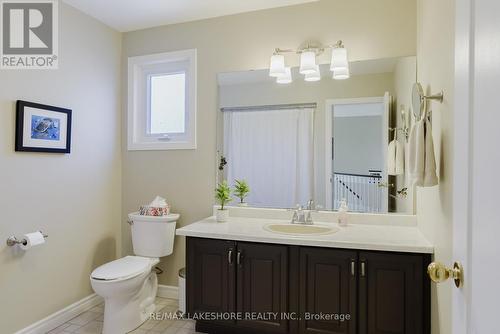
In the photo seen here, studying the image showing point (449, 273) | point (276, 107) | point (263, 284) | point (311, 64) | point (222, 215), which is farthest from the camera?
point (276, 107)

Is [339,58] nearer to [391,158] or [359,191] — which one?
[391,158]

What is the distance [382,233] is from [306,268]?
0.57 m

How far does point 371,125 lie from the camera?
2.34 meters

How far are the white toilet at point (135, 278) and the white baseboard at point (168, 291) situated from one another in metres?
0.18

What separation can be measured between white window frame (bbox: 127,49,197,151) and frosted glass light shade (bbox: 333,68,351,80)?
121cm

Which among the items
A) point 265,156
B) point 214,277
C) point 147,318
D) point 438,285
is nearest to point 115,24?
point 265,156

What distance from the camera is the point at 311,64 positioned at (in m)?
2.34

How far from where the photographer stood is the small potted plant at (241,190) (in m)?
2.62

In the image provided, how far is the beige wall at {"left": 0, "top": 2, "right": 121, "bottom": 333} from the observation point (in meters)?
2.08

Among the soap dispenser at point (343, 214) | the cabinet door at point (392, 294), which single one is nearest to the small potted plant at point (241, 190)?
the soap dispenser at point (343, 214)

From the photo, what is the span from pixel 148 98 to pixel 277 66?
1.37 metres

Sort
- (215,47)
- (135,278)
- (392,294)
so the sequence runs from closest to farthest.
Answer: (392,294), (135,278), (215,47)

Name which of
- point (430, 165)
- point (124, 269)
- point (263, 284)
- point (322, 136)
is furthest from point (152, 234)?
point (430, 165)

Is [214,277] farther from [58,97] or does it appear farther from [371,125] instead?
[58,97]
